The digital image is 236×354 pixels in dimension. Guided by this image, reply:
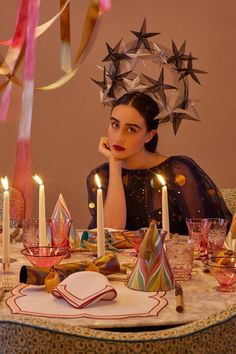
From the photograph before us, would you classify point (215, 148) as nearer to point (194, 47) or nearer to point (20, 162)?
point (194, 47)

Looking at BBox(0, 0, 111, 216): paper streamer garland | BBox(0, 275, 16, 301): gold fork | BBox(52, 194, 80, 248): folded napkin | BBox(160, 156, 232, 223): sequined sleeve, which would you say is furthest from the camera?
BBox(160, 156, 232, 223): sequined sleeve

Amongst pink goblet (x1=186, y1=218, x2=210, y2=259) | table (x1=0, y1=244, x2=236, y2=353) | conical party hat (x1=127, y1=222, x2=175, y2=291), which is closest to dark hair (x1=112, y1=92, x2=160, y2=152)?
pink goblet (x1=186, y1=218, x2=210, y2=259)

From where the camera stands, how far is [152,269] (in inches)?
57.8

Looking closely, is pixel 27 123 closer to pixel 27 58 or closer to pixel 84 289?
pixel 27 58

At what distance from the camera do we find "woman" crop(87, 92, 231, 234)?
3.17 m

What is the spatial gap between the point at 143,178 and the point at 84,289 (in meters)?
1.95

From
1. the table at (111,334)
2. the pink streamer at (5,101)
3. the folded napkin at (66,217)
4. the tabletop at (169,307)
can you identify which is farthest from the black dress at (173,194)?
the table at (111,334)

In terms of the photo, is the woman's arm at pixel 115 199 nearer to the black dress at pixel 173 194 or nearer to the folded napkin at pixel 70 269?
the black dress at pixel 173 194

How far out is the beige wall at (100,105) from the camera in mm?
3438

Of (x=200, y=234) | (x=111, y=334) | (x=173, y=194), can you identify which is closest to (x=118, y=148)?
(x=173, y=194)

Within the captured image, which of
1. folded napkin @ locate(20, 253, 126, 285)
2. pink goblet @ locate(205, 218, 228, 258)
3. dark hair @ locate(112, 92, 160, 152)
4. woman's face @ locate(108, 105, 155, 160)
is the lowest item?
folded napkin @ locate(20, 253, 126, 285)

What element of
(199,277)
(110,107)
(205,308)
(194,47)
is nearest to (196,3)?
(194,47)

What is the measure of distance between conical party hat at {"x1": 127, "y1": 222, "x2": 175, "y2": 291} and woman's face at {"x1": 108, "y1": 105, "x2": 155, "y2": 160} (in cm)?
176

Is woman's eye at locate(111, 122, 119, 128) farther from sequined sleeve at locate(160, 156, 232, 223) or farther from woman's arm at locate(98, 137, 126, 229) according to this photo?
sequined sleeve at locate(160, 156, 232, 223)
